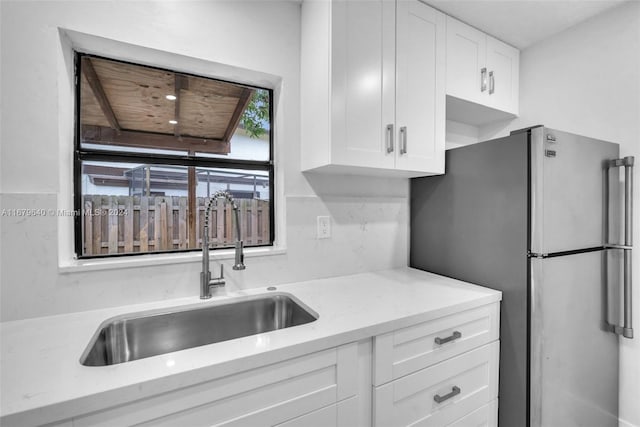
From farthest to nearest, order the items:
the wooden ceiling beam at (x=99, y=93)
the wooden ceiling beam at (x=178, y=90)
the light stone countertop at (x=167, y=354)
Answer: the wooden ceiling beam at (x=178, y=90)
the wooden ceiling beam at (x=99, y=93)
the light stone countertop at (x=167, y=354)

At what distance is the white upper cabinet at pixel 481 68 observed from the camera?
68.1 inches

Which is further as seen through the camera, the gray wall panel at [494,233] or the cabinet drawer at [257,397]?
the gray wall panel at [494,233]

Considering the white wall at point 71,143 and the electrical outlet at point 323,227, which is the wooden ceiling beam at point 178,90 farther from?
the electrical outlet at point 323,227

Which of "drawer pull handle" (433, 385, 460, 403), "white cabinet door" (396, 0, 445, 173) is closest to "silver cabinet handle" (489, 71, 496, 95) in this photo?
"white cabinet door" (396, 0, 445, 173)

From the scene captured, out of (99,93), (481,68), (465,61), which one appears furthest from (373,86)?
(99,93)

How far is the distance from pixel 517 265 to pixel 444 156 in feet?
2.27

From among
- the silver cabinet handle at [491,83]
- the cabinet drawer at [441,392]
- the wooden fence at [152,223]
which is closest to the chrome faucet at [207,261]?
the wooden fence at [152,223]

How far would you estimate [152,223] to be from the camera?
142 cm

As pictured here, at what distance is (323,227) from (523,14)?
1.69 m

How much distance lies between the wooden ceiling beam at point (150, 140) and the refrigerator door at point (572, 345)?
1.63m

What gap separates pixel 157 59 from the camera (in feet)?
4.48

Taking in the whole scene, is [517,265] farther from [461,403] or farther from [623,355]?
[623,355]

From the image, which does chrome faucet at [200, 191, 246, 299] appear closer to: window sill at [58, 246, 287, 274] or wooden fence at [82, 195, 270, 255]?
window sill at [58, 246, 287, 274]

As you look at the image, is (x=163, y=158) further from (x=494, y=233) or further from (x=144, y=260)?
(x=494, y=233)
